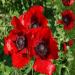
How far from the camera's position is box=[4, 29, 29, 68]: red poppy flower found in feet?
5.39

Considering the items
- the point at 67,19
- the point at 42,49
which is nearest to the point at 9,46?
the point at 42,49

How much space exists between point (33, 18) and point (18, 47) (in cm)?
19

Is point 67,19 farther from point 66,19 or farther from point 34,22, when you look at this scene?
point 34,22

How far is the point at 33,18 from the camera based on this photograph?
72.2 inches

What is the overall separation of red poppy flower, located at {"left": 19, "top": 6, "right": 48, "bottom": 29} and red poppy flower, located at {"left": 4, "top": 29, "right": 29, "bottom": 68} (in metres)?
0.06

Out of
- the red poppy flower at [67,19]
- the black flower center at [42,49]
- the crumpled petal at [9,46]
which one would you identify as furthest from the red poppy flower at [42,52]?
the red poppy flower at [67,19]

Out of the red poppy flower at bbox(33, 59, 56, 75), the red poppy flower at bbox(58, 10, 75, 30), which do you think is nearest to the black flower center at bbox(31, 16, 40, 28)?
the red poppy flower at bbox(33, 59, 56, 75)

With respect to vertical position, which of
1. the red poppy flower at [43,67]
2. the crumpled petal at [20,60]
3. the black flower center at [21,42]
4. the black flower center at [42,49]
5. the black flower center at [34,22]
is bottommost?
the red poppy flower at [43,67]

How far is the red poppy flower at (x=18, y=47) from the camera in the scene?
1.64 meters

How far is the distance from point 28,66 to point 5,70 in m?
0.19

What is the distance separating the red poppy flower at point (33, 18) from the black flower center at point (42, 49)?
0.10 meters

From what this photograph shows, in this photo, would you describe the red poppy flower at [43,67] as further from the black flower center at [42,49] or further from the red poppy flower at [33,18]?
the red poppy flower at [33,18]

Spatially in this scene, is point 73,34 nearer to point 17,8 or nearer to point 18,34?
point 17,8

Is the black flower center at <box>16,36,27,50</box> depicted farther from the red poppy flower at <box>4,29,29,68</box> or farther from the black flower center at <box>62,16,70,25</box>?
the black flower center at <box>62,16,70,25</box>
